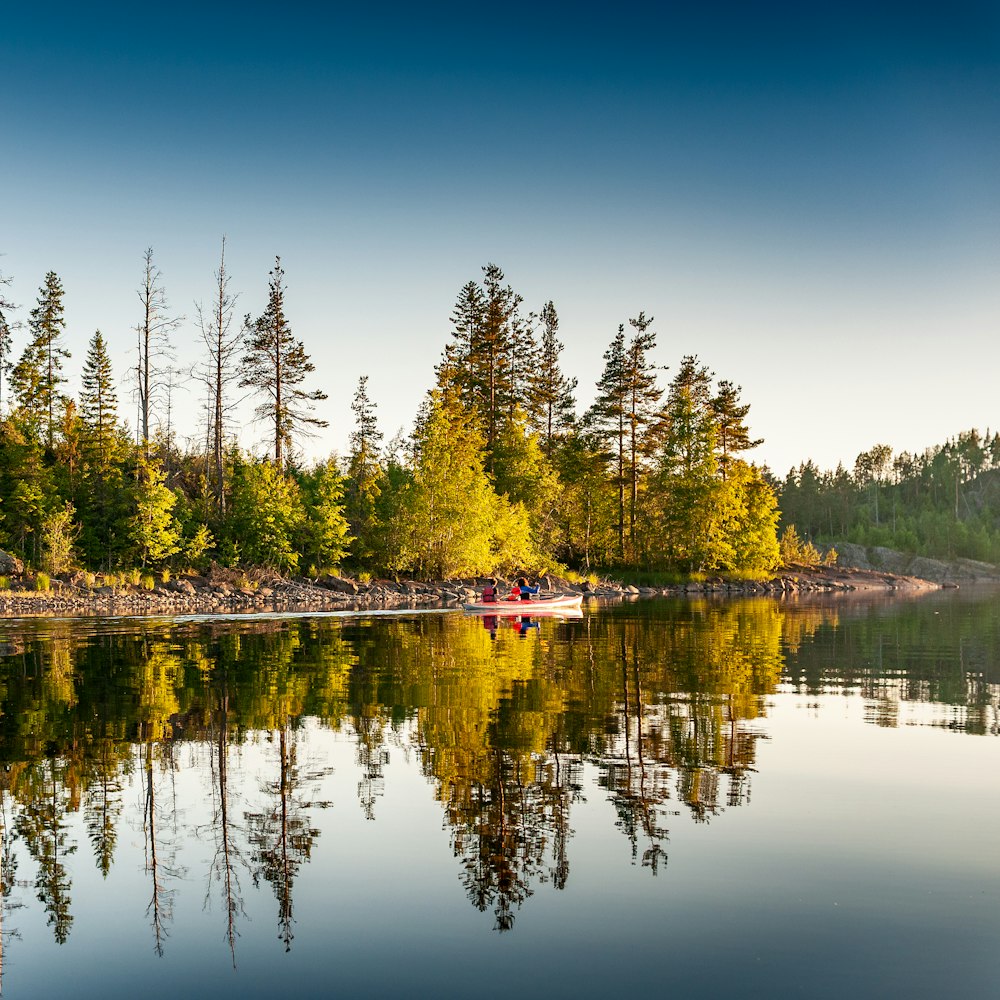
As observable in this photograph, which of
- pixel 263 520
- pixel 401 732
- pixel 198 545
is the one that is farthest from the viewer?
pixel 263 520

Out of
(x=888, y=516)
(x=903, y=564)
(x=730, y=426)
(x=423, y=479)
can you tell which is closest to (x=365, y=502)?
(x=423, y=479)

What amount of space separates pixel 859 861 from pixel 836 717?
836 cm

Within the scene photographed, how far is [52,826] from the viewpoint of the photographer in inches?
392

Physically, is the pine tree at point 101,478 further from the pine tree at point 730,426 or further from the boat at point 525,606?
the pine tree at point 730,426

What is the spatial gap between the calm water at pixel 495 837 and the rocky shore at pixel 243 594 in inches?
982

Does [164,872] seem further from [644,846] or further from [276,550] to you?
[276,550]

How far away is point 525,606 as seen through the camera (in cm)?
4738

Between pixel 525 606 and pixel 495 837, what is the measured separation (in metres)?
37.7

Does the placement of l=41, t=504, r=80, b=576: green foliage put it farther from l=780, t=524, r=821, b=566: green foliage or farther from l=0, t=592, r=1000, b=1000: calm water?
l=780, t=524, r=821, b=566: green foliage

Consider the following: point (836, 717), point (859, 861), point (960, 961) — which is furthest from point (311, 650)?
point (960, 961)

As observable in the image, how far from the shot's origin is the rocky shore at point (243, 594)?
4453 centimetres

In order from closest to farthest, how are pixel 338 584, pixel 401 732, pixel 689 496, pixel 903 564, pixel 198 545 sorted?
1. pixel 401 732
2. pixel 198 545
3. pixel 338 584
4. pixel 689 496
5. pixel 903 564

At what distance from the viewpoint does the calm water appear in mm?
6977

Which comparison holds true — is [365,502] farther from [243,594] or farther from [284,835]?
[284,835]
